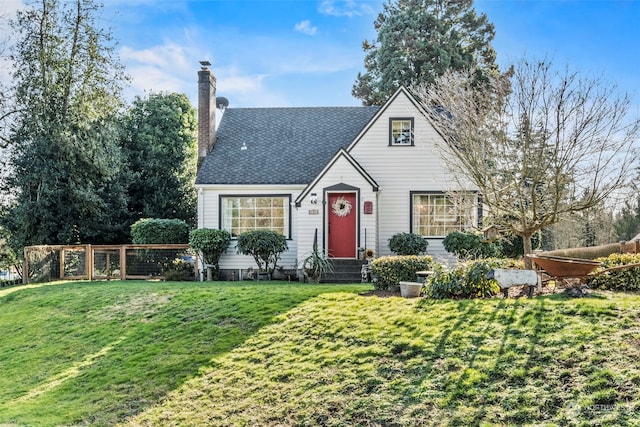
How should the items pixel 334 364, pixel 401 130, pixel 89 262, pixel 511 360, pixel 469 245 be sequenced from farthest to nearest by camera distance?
pixel 89 262 → pixel 401 130 → pixel 469 245 → pixel 334 364 → pixel 511 360

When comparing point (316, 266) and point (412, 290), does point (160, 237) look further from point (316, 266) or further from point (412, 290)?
point (412, 290)

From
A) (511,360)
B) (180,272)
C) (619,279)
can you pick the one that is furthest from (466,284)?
(180,272)

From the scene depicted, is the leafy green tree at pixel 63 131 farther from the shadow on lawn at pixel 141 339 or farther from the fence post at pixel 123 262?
the shadow on lawn at pixel 141 339

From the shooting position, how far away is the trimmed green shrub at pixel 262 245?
16875 millimetres

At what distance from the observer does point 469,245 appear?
1655cm

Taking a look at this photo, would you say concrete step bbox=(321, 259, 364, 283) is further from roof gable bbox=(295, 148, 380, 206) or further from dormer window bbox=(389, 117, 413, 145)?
dormer window bbox=(389, 117, 413, 145)

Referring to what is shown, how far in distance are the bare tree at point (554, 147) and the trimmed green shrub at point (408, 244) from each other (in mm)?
4864

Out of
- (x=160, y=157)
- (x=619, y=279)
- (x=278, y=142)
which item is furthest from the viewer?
(x=160, y=157)

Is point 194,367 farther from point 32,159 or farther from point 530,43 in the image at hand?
point 32,159

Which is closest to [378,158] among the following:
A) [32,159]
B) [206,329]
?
[206,329]

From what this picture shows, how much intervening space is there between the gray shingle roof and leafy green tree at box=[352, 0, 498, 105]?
10.2m

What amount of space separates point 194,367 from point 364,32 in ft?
96.0

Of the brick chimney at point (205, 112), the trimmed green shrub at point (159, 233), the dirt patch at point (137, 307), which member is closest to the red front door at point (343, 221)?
the brick chimney at point (205, 112)

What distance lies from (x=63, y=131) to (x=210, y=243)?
10.0 meters
